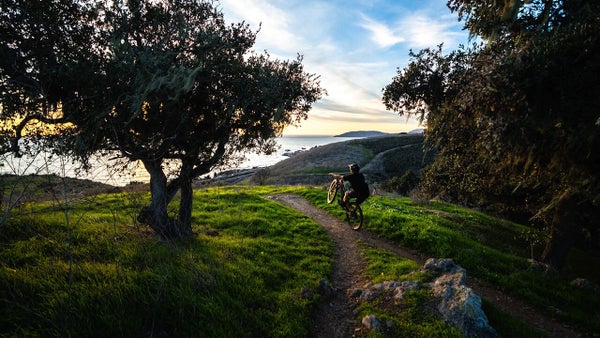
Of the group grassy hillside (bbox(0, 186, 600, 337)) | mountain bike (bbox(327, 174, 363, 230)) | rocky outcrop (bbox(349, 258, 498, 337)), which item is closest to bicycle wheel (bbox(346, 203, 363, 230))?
mountain bike (bbox(327, 174, 363, 230))

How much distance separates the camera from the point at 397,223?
52.3 feet

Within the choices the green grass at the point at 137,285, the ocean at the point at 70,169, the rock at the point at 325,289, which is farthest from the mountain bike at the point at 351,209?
the ocean at the point at 70,169

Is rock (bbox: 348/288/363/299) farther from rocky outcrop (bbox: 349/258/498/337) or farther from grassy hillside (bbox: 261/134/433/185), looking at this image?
grassy hillside (bbox: 261/134/433/185)

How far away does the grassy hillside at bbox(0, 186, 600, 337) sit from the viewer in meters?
5.11

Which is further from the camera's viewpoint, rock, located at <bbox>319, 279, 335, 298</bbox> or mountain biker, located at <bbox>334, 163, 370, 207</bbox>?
mountain biker, located at <bbox>334, 163, 370, 207</bbox>

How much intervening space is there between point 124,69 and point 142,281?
5.38 metres

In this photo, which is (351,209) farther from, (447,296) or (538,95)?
(538,95)

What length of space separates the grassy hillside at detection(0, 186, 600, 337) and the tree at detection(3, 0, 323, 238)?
1926 mm

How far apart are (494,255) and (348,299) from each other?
322 inches

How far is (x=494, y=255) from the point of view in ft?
41.5

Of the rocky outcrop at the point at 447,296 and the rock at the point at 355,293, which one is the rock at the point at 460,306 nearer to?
the rocky outcrop at the point at 447,296

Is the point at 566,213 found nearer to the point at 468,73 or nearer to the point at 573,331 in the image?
the point at 573,331

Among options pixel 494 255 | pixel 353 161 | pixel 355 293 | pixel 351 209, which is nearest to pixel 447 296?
pixel 355 293

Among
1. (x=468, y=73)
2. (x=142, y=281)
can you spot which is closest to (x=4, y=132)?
(x=142, y=281)
